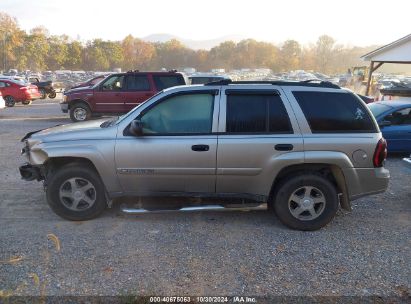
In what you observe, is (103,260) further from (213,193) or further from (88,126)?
(88,126)

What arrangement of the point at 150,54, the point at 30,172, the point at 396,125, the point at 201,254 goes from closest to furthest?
the point at 201,254 < the point at 30,172 < the point at 396,125 < the point at 150,54

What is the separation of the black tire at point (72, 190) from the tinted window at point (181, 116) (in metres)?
0.88

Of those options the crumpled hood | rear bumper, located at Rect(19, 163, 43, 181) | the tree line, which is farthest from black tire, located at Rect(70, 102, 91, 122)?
the tree line

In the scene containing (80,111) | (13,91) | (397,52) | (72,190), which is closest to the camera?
(72,190)

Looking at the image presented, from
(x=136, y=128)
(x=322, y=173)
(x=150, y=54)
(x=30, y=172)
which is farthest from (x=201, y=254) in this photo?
(x=150, y=54)

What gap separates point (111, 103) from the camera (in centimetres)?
1337

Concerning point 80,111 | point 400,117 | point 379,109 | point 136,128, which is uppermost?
point 136,128

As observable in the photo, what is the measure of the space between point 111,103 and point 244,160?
32.2 feet

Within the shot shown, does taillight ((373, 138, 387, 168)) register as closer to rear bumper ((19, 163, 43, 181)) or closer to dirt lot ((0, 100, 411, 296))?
dirt lot ((0, 100, 411, 296))

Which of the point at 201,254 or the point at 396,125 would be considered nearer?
the point at 201,254

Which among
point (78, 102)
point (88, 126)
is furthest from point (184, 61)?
point (88, 126)

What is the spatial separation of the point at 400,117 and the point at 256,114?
5.51 metres

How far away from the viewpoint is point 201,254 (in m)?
3.98

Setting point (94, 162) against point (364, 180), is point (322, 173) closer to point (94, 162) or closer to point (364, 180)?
point (364, 180)
